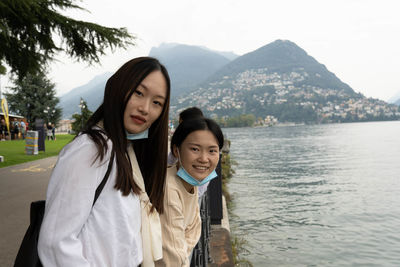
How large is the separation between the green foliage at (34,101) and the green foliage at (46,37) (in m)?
36.0

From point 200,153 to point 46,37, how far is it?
820 centimetres

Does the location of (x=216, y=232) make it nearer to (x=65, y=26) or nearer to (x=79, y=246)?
(x=79, y=246)

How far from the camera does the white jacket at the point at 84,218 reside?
4.05 feet

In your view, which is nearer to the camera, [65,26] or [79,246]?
[79,246]

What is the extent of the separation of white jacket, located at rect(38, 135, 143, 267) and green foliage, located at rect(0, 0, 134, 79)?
7728 millimetres

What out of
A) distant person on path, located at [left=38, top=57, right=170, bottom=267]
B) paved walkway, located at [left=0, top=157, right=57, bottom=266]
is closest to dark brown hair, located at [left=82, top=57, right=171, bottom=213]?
distant person on path, located at [left=38, top=57, right=170, bottom=267]

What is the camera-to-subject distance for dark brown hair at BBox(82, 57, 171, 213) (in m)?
1.41

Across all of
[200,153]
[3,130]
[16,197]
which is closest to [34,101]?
[3,130]

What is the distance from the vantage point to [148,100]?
5.25ft

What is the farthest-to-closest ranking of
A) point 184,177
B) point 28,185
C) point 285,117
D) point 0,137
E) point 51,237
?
point 285,117
point 0,137
point 28,185
point 184,177
point 51,237

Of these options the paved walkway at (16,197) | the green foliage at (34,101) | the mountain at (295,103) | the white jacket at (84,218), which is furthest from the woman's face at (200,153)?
the mountain at (295,103)

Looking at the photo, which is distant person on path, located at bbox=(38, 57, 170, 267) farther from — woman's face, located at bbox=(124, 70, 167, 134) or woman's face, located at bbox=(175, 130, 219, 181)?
woman's face, located at bbox=(175, 130, 219, 181)

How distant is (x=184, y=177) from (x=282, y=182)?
15.3m

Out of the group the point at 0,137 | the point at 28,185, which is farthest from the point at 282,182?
the point at 0,137
